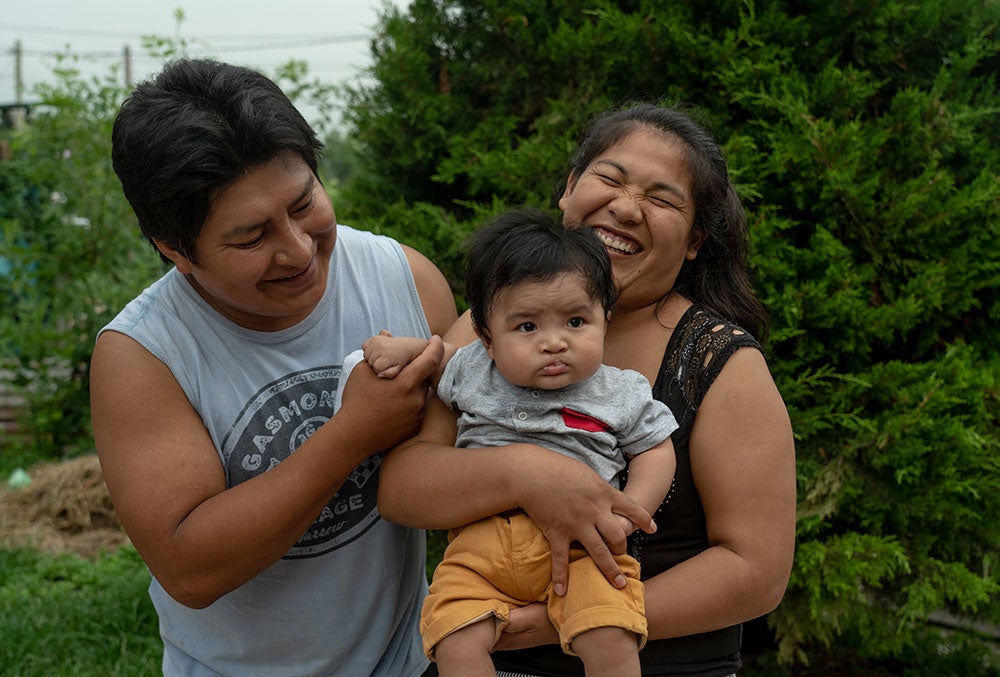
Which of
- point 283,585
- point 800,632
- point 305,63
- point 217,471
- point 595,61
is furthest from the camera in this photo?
point 305,63

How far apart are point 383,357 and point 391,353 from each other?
23mm

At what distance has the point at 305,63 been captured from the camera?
7332mm

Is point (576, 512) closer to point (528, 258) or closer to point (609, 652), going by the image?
point (609, 652)

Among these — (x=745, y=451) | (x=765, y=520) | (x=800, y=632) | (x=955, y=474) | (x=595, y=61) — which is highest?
(x=595, y=61)

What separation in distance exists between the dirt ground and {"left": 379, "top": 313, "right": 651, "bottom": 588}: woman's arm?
4998 mm

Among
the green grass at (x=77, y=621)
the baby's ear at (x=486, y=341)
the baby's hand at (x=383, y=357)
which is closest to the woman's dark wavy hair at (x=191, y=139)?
the baby's hand at (x=383, y=357)

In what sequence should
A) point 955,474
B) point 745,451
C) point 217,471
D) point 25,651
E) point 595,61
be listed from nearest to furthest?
point 745,451 → point 217,471 → point 955,474 → point 595,61 → point 25,651

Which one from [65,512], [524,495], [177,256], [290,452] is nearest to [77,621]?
[65,512]

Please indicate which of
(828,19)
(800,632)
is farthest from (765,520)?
(828,19)

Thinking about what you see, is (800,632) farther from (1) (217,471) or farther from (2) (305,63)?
(2) (305,63)

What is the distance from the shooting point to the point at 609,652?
1772mm

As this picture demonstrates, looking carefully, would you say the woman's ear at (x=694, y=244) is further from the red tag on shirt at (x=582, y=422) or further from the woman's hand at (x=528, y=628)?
the woman's hand at (x=528, y=628)

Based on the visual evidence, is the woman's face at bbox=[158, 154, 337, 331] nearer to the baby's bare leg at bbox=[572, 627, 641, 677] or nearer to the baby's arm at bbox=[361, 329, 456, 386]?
the baby's arm at bbox=[361, 329, 456, 386]

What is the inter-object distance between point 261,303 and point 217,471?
374 millimetres
